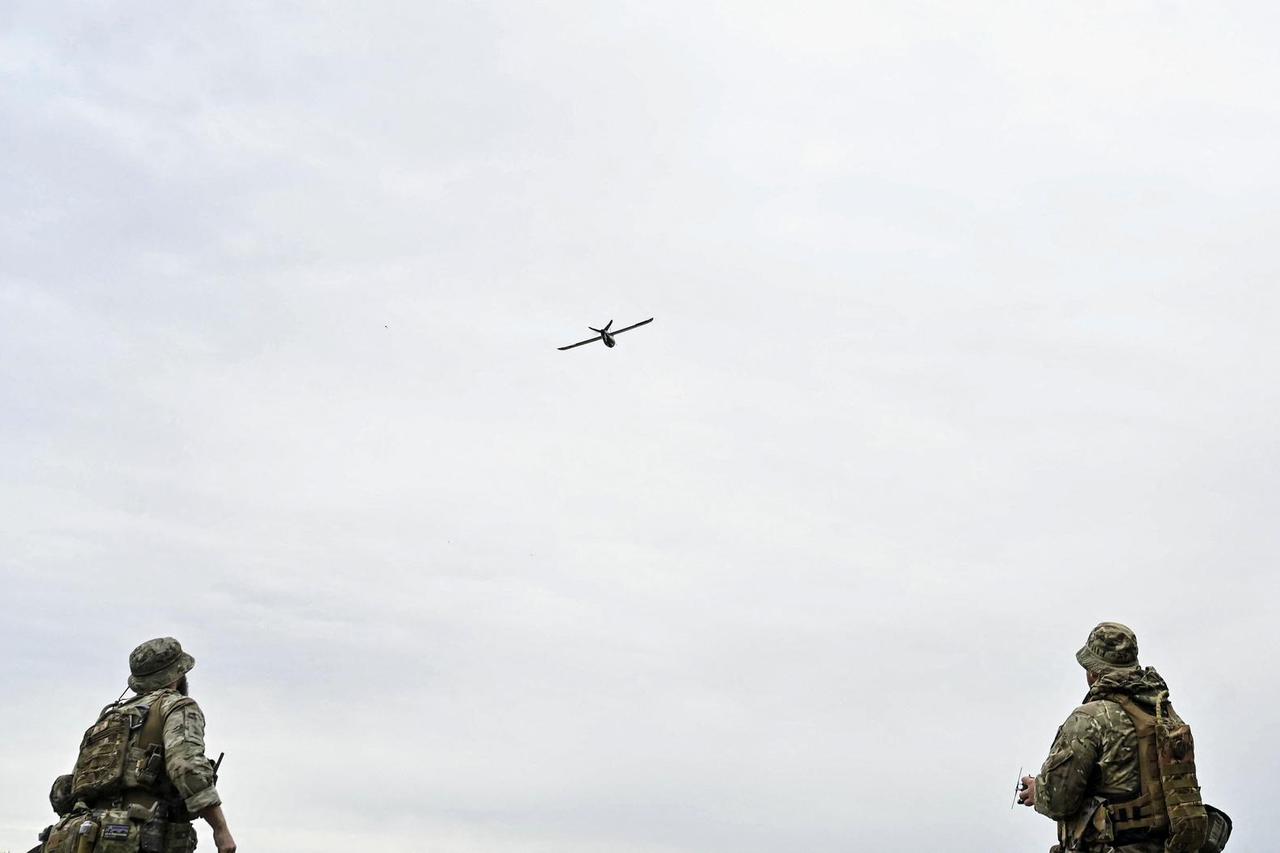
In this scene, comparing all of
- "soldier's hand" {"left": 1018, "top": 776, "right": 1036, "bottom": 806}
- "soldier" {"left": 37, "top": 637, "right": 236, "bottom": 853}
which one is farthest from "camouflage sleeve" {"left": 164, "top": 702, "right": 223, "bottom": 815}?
"soldier's hand" {"left": 1018, "top": 776, "right": 1036, "bottom": 806}

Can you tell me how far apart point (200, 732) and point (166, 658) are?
38.0 inches

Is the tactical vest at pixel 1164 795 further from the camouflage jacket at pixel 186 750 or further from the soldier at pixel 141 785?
the camouflage jacket at pixel 186 750

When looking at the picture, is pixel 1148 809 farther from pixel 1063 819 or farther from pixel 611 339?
pixel 611 339

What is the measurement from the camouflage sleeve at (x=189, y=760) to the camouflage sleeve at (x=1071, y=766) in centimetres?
762

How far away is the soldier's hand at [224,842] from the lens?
1275 centimetres

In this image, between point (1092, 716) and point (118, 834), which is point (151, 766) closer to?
point (118, 834)

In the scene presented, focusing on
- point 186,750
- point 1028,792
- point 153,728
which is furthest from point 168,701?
point 1028,792

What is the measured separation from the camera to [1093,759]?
12953mm

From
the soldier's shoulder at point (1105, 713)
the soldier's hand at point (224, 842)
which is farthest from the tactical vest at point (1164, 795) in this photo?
the soldier's hand at point (224, 842)

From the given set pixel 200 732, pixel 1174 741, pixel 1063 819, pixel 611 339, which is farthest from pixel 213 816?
pixel 611 339

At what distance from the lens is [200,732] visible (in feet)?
44.8

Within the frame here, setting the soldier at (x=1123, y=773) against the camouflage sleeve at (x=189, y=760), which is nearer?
the soldier at (x=1123, y=773)

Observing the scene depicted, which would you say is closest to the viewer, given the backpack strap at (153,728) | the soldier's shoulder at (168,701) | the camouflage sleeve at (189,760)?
the camouflage sleeve at (189,760)

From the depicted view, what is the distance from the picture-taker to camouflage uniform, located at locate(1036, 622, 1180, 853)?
1287 cm
